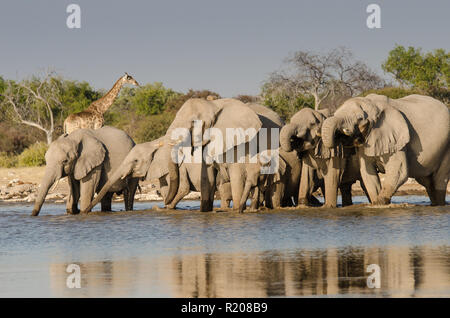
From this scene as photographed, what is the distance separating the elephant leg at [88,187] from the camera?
1815 centimetres

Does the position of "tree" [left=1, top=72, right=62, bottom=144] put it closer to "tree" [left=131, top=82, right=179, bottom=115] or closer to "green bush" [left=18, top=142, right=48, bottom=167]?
"tree" [left=131, top=82, right=179, bottom=115]

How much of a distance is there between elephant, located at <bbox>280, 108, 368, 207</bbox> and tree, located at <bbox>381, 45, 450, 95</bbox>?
27435 millimetres

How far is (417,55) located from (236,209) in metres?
35.1

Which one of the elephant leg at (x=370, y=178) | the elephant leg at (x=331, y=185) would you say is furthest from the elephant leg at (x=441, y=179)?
the elephant leg at (x=331, y=185)

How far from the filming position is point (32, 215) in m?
17.8

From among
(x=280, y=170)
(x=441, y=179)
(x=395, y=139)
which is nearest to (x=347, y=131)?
(x=395, y=139)

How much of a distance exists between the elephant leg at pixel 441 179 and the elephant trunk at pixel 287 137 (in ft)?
9.48

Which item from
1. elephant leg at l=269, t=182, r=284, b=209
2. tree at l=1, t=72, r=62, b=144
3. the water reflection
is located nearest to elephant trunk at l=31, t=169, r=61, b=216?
elephant leg at l=269, t=182, r=284, b=209

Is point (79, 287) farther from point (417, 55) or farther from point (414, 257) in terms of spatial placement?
point (417, 55)

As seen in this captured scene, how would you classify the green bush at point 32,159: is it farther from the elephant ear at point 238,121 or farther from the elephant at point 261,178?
the elephant ear at point 238,121

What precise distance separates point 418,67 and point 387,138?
32590 mm

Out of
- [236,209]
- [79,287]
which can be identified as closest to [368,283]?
[79,287]

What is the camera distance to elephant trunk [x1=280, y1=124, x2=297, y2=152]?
655 inches

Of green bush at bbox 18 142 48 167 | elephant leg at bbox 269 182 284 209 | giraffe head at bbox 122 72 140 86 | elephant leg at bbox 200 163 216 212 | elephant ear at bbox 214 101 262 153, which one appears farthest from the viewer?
green bush at bbox 18 142 48 167
